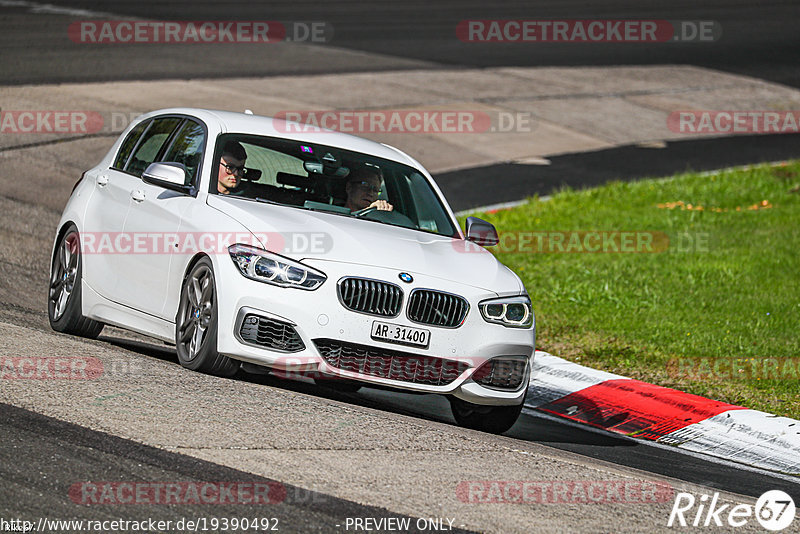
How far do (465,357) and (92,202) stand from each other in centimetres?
324

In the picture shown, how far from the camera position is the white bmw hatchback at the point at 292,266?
7.31m

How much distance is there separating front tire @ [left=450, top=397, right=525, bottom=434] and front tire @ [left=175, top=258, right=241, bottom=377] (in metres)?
1.67

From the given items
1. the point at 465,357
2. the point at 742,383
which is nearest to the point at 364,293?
the point at 465,357

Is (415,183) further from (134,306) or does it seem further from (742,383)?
(742,383)

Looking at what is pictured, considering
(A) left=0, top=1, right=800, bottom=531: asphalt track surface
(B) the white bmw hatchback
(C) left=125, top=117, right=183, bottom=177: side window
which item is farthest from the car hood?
(C) left=125, top=117, right=183, bottom=177: side window

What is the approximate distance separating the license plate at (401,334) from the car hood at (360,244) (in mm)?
361

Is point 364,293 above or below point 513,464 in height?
above

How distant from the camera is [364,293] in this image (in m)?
7.37

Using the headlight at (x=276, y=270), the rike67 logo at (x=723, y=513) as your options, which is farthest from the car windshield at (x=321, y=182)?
the rike67 logo at (x=723, y=513)

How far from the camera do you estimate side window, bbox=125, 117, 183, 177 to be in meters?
9.13

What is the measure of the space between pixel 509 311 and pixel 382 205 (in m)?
1.39

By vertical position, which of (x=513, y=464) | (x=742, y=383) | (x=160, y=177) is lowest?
(x=742, y=383)

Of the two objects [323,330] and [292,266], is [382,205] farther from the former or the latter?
[323,330]

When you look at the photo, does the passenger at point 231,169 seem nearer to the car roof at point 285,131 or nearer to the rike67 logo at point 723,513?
the car roof at point 285,131
